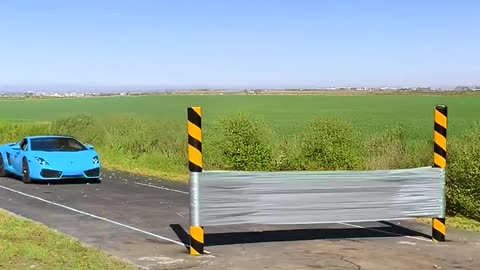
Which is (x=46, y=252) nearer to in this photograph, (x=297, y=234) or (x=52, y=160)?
(x=297, y=234)

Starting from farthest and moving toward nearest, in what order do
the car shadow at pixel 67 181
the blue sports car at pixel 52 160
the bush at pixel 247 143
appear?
the bush at pixel 247 143, the car shadow at pixel 67 181, the blue sports car at pixel 52 160

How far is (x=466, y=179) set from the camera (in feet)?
36.9

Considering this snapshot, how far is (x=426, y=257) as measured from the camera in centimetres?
804

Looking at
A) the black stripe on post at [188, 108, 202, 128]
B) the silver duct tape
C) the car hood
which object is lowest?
the car hood

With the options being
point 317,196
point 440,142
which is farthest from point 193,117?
point 440,142

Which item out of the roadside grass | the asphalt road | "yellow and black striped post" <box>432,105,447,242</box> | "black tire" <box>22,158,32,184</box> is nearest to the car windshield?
"black tire" <box>22,158,32,184</box>

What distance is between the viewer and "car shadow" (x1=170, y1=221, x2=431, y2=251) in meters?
9.10

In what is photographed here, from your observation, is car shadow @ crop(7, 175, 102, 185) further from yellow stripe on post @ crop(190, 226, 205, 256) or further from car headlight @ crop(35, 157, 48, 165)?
yellow stripe on post @ crop(190, 226, 205, 256)

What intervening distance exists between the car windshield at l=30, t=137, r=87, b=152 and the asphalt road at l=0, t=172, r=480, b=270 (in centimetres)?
409

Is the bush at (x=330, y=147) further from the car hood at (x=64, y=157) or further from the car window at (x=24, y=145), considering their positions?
the car window at (x=24, y=145)

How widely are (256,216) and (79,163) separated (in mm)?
9463

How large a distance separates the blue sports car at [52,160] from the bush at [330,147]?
18.7 feet

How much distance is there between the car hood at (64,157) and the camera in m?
16.6

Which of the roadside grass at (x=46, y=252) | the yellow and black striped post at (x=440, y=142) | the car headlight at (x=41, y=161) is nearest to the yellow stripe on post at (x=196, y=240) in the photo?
the roadside grass at (x=46, y=252)
